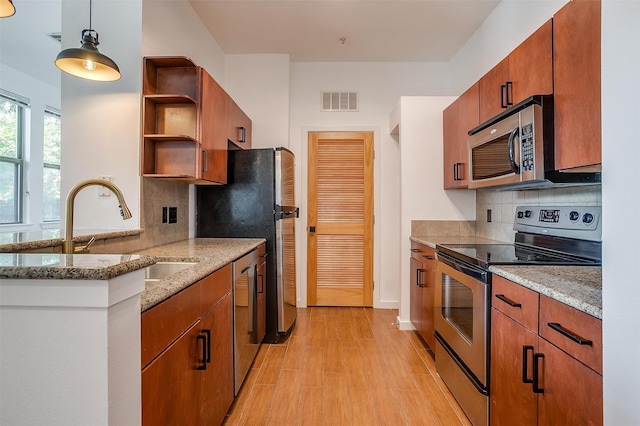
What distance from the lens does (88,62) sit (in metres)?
1.60

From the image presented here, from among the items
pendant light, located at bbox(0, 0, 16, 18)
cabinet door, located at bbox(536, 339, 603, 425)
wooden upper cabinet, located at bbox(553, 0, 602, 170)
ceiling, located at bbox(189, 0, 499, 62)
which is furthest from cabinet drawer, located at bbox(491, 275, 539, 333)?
ceiling, located at bbox(189, 0, 499, 62)

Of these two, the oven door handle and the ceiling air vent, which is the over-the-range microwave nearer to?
the oven door handle

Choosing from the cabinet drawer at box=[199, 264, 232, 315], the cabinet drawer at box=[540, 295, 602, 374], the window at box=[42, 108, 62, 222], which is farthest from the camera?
the window at box=[42, 108, 62, 222]

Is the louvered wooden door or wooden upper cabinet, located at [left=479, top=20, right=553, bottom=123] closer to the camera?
wooden upper cabinet, located at [left=479, top=20, right=553, bottom=123]

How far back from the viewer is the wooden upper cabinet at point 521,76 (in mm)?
1617

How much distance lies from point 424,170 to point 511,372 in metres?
2.12

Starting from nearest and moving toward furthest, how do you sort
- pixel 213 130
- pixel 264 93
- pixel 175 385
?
pixel 175 385 → pixel 213 130 → pixel 264 93

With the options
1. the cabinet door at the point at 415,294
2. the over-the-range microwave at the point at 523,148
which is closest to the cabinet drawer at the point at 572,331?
the over-the-range microwave at the point at 523,148

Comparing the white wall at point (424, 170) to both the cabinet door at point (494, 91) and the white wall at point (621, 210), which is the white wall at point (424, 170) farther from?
the white wall at point (621, 210)

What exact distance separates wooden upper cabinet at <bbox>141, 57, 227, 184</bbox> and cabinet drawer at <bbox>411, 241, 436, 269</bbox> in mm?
1829

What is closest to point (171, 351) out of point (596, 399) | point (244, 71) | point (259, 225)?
point (596, 399)

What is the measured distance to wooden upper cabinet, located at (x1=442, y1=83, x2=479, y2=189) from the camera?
2.48 meters

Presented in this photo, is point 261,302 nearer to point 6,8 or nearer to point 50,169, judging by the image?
point 6,8

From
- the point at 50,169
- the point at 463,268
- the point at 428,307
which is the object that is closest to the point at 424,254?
the point at 428,307
